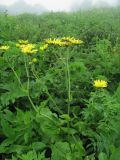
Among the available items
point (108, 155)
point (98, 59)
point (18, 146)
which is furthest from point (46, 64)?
point (108, 155)

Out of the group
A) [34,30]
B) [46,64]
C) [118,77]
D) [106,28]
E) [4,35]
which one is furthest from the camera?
[106,28]

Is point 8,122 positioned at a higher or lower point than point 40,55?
lower

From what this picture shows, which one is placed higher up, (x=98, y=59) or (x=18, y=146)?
Result: (x=98, y=59)

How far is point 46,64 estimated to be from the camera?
371 cm

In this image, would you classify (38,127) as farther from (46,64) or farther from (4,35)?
(4,35)

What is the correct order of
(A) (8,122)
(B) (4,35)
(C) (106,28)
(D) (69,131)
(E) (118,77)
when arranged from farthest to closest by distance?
(C) (106,28) → (B) (4,35) → (E) (118,77) → (A) (8,122) → (D) (69,131)

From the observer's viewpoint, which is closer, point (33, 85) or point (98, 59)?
point (33, 85)

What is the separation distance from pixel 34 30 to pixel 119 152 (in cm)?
399

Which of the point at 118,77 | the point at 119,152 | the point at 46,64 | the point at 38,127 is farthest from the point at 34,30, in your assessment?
the point at 119,152

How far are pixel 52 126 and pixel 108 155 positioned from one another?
1.29 ft

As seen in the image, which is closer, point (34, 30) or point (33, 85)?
point (33, 85)

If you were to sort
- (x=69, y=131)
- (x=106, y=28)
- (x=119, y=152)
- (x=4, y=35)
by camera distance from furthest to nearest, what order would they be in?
(x=106, y=28), (x=4, y=35), (x=69, y=131), (x=119, y=152)

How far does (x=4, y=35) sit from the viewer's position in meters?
4.41

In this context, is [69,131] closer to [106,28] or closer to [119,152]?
[119,152]
